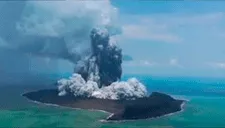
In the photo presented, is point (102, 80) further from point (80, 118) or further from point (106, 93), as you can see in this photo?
point (80, 118)

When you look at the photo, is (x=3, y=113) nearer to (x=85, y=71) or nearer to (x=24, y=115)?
(x=24, y=115)

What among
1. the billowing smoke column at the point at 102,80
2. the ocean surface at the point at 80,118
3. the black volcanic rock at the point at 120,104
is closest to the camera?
the ocean surface at the point at 80,118

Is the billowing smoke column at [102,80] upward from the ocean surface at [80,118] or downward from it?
upward

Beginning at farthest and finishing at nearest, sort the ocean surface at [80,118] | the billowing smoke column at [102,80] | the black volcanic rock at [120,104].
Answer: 1. the billowing smoke column at [102,80]
2. the black volcanic rock at [120,104]
3. the ocean surface at [80,118]

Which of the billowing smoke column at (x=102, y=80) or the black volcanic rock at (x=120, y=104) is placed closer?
the black volcanic rock at (x=120, y=104)

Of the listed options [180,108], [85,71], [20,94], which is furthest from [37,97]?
[180,108]

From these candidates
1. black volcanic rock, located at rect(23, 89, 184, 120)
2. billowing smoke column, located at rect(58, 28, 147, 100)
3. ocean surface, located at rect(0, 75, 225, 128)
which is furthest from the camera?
billowing smoke column, located at rect(58, 28, 147, 100)
